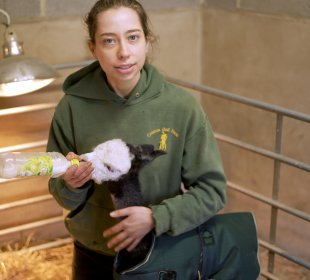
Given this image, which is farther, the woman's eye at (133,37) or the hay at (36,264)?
the hay at (36,264)

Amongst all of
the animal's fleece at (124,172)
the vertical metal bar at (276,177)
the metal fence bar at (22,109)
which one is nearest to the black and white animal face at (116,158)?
the animal's fleece at (124,172)

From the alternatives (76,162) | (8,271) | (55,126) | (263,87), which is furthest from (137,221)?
(263,87)

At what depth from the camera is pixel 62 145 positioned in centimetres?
152

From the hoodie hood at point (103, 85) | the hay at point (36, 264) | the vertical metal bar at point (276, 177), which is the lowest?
the hay at point (36, 264)

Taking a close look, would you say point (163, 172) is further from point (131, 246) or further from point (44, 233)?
point (44, 233)

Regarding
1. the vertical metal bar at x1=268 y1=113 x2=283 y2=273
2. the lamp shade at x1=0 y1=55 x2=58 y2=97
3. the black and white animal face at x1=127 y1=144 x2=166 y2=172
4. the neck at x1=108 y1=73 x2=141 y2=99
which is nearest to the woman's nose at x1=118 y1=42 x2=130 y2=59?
the neck at x1=108 y1=73 x2=141 y2=99

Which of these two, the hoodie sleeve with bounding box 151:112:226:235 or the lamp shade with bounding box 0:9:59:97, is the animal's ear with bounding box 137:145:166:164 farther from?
the lamp shade with bounding box 0:9:59:97

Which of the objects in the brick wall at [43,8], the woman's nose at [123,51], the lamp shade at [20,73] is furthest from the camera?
the brick wall at [43,8]

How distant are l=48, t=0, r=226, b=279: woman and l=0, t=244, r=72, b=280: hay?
1038 mm

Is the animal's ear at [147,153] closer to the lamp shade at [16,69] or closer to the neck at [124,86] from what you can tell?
the neck at [124,86]

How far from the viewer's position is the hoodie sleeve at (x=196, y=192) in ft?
4.49

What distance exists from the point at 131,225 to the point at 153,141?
22 centimetres

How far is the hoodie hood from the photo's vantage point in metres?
1.47

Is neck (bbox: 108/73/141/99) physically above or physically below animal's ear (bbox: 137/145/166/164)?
above
